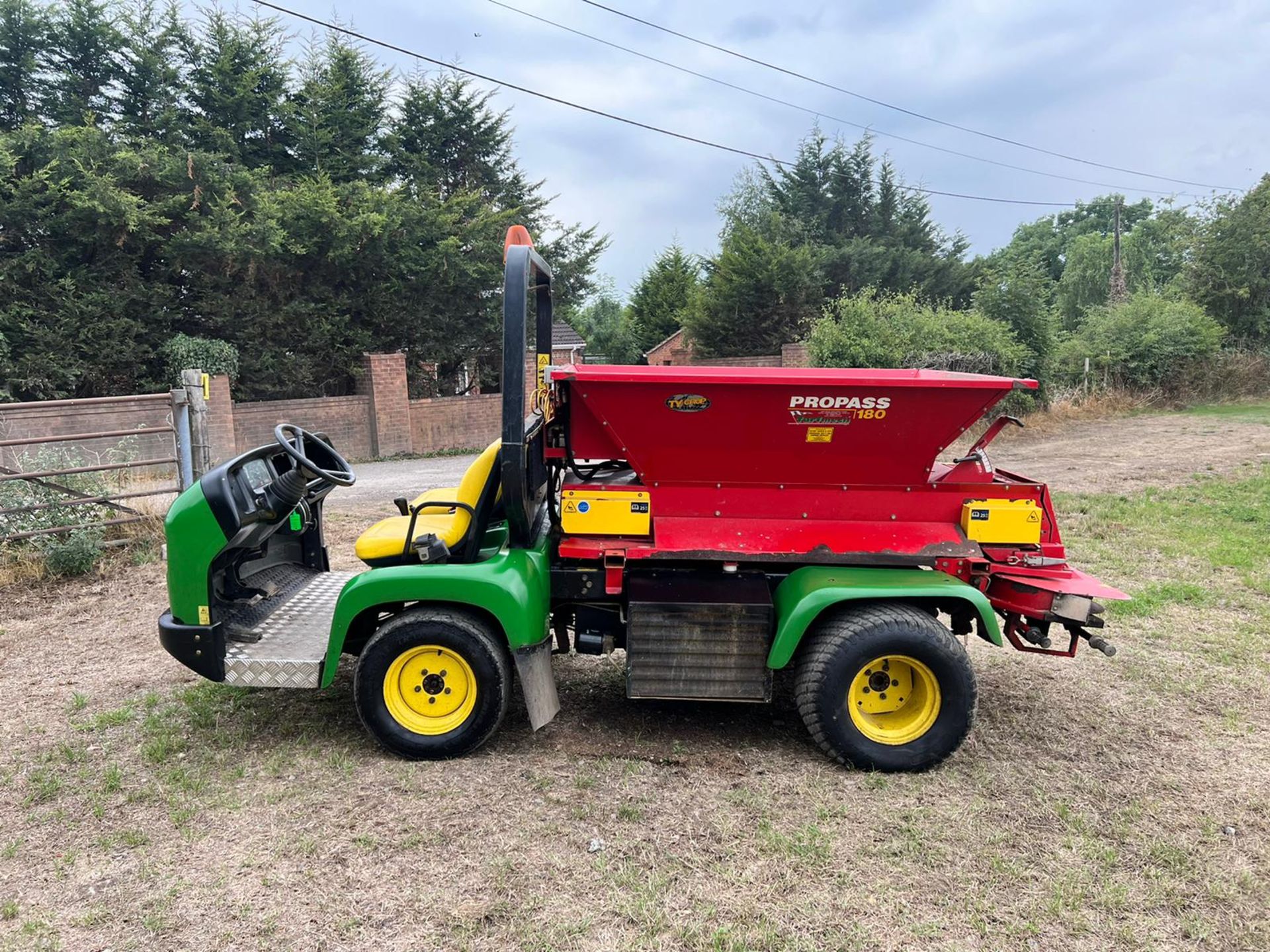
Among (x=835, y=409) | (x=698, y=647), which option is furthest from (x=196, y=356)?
(x=835, y=409)

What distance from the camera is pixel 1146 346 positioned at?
20.3 metres

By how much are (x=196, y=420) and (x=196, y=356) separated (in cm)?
820

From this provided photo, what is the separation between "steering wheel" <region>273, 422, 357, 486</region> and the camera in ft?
12.2

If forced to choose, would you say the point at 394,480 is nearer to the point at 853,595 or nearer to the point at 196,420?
the point at 196,420

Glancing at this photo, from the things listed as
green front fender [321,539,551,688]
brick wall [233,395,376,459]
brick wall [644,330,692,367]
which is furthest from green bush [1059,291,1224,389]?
green front fender [321,539,551,688]

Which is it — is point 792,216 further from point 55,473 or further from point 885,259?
point 55,473

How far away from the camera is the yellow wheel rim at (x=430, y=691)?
354 centimetres

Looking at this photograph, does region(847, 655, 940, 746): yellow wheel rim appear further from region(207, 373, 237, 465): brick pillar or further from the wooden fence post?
region(207, 373, 237, 465): brick pillar

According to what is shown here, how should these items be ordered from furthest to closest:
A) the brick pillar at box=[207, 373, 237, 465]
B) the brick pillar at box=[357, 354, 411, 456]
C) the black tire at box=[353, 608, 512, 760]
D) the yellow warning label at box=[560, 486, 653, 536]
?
1. the brick pillar at box=[357, 354, 411, 456]
2. the brick pillar at box=[207, 373, 237, 465]
3. the yellow warning label at box=[560, 486, 653, 536]
4. the black tire at box=[353, 608, 512, 760]

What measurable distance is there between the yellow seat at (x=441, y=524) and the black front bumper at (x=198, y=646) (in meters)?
0.70

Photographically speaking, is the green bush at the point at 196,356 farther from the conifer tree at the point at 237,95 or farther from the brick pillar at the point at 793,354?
the brick pillar at the point at 793,354

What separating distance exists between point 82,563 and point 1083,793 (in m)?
7.24

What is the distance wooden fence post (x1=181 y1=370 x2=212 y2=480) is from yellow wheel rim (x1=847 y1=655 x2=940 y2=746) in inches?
253

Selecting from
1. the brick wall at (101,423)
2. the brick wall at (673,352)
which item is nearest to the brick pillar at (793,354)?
the brick wall at (673,352)
